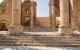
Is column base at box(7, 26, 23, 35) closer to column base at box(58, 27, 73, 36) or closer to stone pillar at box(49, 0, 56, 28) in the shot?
column base at box(58, 27, 73, 36)

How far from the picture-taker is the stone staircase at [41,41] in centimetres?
1001

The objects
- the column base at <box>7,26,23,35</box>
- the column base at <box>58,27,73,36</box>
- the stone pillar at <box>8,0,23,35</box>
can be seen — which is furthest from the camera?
the stone pillar at <box>8,0,23,35</box>

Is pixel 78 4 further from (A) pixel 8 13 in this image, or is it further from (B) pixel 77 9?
(A) pixel 8 13

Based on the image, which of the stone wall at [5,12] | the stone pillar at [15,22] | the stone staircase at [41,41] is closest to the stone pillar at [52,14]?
the stone wall at [5,12]

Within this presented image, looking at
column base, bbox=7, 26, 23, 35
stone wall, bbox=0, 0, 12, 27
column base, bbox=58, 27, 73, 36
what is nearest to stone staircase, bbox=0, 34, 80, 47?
column base, bbox=58, 27, 73, 36

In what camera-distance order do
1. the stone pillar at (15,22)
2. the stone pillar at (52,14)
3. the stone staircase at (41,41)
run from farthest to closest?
the stone pillar at (52,14) → the stone pillar at (15,22) → the stone staircase at (41,41)

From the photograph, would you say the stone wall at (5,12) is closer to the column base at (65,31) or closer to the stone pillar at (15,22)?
the stone pillar at (15,22)

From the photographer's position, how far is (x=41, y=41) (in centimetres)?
1041

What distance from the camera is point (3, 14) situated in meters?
24.5

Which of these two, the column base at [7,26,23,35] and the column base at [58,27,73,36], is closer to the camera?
the column base at [58,27,73,36]

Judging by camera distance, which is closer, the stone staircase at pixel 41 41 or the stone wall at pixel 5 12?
the stone staircase at pixel 41 41

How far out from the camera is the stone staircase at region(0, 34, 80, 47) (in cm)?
1001

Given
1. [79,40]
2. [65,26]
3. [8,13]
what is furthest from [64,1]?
[8,13]

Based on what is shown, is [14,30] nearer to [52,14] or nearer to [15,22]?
[15,22]
